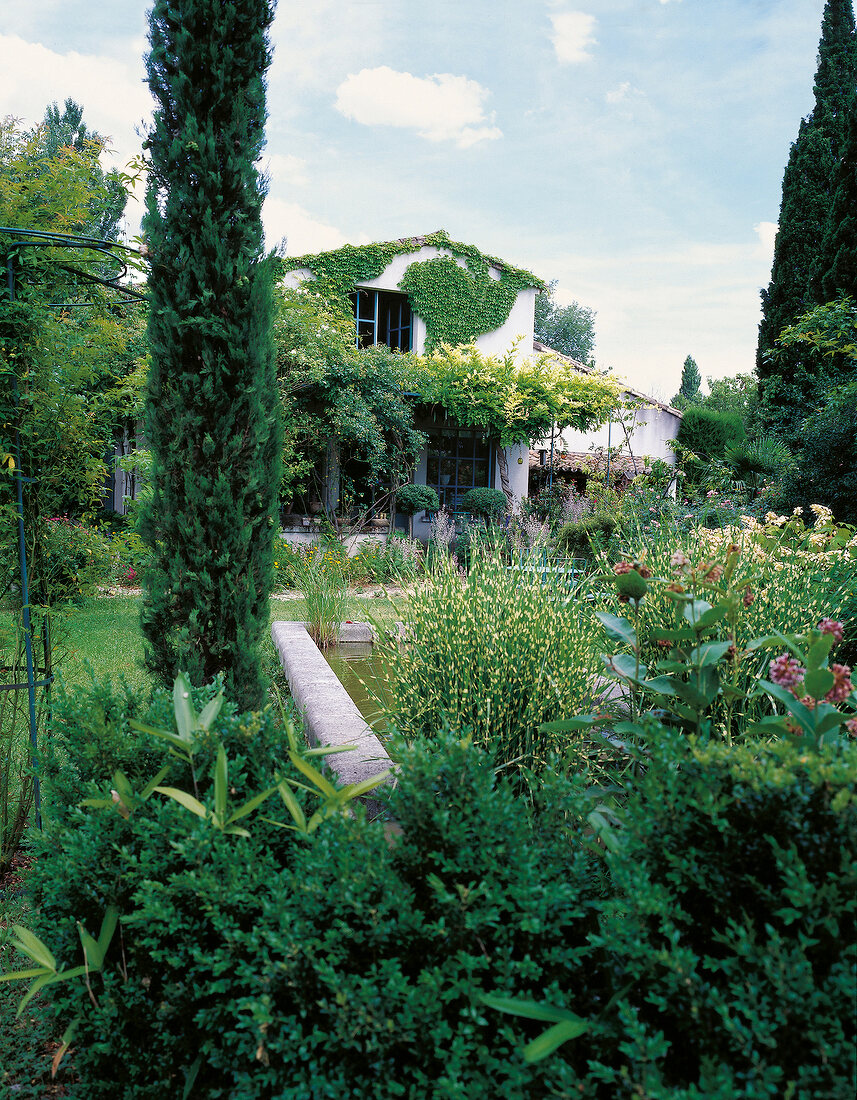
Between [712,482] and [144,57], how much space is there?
38.1ft

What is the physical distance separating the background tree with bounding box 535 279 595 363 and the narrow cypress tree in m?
34.8

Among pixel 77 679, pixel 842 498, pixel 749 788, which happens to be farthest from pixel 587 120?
pixel 749 788

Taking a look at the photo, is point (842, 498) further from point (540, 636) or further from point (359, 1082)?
point (359, 1082)

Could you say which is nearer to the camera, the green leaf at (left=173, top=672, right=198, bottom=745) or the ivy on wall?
the green leaf at (left=173, top=672, right=198, bottom=745)

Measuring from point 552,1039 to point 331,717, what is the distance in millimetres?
2555

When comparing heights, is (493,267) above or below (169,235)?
above

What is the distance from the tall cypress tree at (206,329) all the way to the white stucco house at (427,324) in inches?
449

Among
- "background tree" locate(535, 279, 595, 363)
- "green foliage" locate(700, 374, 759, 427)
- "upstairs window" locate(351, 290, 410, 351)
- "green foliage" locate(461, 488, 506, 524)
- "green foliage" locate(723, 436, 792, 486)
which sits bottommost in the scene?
"green foliage" locate(461, 488, 506, 524)

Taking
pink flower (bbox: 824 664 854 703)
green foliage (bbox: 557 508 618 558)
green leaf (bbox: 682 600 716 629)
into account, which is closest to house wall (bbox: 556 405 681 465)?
green foliage (bbox: 557 508 618 558)

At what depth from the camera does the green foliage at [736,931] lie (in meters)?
0.86

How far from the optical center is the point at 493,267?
53.3 feet

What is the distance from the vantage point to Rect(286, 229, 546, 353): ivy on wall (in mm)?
14731

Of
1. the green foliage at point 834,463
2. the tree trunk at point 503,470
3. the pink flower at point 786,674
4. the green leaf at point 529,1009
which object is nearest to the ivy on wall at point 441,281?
the tree trunk at point 503,470

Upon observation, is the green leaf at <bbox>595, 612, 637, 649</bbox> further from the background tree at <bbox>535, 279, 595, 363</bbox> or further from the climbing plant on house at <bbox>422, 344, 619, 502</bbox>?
the background tree at <bbox>535, 279, 595, 363</bbox>
